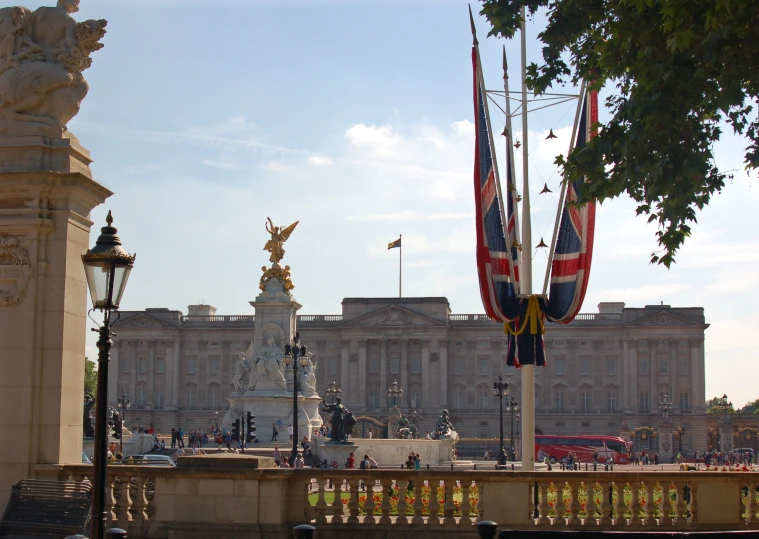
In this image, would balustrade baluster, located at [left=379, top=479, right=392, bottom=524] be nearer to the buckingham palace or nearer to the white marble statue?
the white marble statue

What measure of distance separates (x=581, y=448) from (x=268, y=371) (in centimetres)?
3783

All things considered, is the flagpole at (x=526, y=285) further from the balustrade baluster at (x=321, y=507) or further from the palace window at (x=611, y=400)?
the palace window at (x=611, y=400)

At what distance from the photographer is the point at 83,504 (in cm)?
1280

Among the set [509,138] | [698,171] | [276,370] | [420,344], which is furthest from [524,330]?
[420,344]

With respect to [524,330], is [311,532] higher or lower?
lower

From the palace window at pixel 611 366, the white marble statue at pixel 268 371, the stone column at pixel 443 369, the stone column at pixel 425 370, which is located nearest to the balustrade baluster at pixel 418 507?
the white marble statue at pixel 268 371

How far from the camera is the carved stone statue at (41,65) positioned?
1456 cm

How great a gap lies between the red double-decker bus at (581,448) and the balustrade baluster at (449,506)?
71353 millimetres

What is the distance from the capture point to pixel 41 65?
14539 mm

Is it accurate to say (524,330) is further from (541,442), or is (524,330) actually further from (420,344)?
(420,344)

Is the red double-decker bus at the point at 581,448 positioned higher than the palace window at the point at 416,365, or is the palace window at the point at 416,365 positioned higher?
the palace window at the point at 416,365

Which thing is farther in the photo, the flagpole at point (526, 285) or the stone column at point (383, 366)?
the stone column at point (383, 366)

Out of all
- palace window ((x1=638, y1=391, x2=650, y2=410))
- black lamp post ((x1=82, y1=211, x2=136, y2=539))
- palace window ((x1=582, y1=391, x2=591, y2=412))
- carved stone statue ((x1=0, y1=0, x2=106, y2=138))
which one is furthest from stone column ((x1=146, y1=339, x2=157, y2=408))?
black lamp post ((x1=82, y1=211, x2=136, y2=539))

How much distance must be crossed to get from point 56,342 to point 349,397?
119 metres
